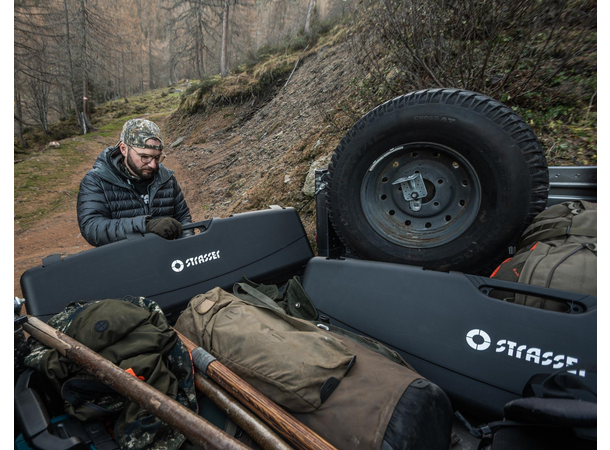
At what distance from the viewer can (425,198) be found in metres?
2.03

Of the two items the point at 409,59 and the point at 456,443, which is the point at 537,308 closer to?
the point at 456,443

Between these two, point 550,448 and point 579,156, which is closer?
point 550,448

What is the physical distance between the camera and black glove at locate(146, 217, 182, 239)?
2088 mm

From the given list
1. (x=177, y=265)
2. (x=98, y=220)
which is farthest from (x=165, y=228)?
(x=98, y=220)

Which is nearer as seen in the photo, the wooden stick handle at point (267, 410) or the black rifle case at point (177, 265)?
the wooden stick handle at point (267, 410)

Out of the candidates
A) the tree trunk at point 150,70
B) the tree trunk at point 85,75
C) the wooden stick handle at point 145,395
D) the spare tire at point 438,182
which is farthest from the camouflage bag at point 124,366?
the tree trunk at point 150,70

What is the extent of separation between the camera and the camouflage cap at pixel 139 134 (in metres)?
2.58

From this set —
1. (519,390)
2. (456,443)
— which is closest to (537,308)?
(519,390)

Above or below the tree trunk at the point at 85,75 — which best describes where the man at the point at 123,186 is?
below

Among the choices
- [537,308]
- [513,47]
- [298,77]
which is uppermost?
[298,77]

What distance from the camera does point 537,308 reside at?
1.27m

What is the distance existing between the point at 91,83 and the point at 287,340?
3367 cm

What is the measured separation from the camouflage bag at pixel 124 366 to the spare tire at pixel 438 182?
1.31 metres

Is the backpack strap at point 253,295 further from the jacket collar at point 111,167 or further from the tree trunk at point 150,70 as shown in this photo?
the tree trunk at point 150,70
